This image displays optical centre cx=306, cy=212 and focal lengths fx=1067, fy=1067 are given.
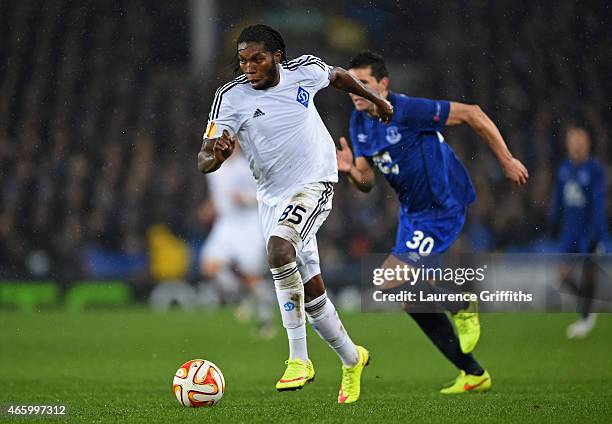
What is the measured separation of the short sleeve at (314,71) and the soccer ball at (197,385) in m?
1.77

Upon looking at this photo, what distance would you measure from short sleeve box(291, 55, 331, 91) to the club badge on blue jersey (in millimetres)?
61

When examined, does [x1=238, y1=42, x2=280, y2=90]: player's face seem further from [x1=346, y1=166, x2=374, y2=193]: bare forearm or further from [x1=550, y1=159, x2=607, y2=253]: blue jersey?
[x1=550, y1=159, x2=607, y2=253]: blue jersey

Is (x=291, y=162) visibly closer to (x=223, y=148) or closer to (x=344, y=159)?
(x=223, y=148)

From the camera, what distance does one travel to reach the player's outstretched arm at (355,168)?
7.11 m

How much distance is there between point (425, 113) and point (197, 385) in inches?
97.0

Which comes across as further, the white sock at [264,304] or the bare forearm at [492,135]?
the white sock at [264,304]

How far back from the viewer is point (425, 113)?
7.17 metres

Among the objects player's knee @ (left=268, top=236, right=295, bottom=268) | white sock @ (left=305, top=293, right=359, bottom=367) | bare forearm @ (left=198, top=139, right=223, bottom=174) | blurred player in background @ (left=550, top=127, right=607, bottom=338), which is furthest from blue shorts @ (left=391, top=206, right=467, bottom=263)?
blurred player in background @ (left=550, top=127, right=607, bottom=338)

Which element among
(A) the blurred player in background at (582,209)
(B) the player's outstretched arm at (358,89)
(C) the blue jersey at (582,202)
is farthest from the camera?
(C) the blue jersey at (582,202)

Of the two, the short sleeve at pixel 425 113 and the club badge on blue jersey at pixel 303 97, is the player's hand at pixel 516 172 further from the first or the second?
the club badge on blue jersey at pixel 303 97

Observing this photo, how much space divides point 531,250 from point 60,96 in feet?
24.7

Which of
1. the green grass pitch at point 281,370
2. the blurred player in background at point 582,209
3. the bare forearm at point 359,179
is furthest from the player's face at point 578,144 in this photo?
the bare forearm at point 359,179

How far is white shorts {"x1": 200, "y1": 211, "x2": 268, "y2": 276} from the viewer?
1318 centimetres

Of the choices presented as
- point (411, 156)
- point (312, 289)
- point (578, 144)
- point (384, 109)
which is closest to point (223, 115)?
point (384, 109)
